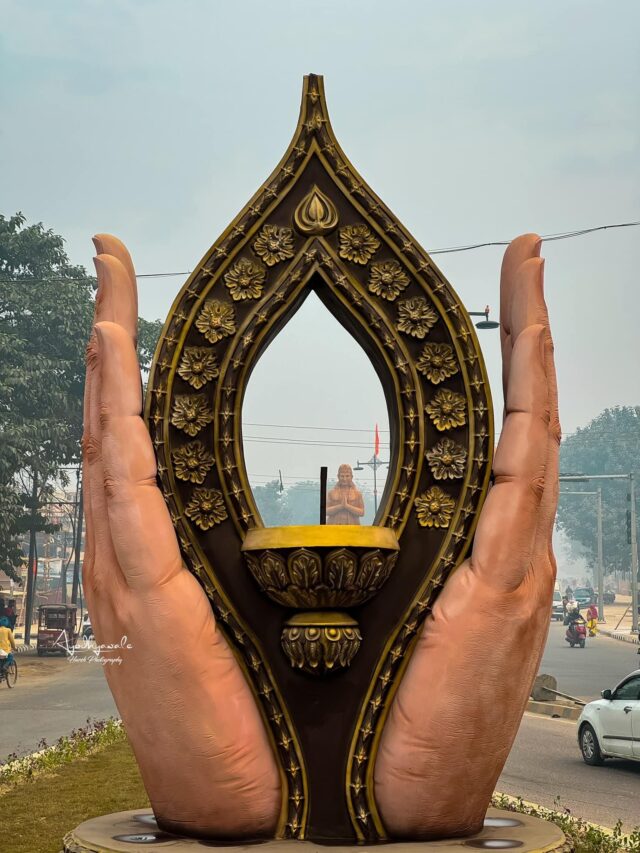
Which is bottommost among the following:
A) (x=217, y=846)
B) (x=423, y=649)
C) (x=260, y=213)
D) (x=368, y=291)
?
(x=217, y=846)

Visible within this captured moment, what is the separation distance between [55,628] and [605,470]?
49.9 meters

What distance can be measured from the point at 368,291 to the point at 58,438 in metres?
28.5

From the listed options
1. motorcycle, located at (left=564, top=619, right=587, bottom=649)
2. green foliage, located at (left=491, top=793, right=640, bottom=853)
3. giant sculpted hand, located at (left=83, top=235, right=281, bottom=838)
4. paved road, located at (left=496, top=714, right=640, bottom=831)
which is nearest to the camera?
giant sculpted hand, located at (left=83, top=235, right=281, bottom=838)

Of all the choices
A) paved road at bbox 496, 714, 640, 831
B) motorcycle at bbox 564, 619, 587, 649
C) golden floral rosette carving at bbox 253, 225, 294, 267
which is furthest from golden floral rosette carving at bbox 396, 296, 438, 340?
motorcycle at bbox 564, 619, 587, 649

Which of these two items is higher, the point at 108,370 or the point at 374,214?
the point at 374,214

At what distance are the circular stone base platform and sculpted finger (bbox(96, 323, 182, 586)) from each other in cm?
122

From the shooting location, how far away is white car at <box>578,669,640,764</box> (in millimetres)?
13523

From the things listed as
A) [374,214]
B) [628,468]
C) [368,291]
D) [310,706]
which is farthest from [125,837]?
[628,468]

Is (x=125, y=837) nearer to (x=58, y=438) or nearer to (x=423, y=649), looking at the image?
(x=423, y=649)

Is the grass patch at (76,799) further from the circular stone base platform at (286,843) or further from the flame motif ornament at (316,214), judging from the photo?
the flame motif ornament at (316,214)

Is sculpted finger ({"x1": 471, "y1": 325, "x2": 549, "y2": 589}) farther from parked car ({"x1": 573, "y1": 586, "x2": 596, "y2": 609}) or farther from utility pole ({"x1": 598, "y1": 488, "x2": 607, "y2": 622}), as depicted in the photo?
parked car ({"x1": 573, "y1": 586, "x2": 596, "y2": 609})

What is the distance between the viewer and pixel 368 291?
624 cm

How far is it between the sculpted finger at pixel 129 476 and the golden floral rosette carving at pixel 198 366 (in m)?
0.25

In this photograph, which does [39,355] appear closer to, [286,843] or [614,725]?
[614,725]
